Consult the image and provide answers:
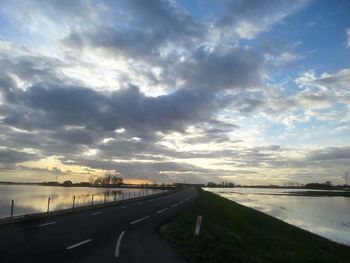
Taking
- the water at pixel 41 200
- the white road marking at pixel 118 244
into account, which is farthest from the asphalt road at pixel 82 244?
the water at pixel 41 200

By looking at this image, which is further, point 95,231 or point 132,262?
point 95,231

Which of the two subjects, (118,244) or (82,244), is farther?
(118,244)

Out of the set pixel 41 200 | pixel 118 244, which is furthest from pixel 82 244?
pixel 41 200

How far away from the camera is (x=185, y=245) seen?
15797mm

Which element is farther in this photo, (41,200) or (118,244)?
(41,200)

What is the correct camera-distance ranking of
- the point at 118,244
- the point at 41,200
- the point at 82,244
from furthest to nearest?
the point at 41,200 < the point at 118,244 < the point at 82,244

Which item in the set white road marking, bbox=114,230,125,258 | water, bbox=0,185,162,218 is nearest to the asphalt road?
white road marking, bbox=114,230,125,258

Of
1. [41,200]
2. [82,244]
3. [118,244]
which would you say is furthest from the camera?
[41,200]

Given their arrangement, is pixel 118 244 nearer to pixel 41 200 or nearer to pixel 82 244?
pixel 82 244

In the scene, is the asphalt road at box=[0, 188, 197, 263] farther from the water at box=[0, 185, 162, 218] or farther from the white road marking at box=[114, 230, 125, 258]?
the water at box=[0, 185, 162, 218]

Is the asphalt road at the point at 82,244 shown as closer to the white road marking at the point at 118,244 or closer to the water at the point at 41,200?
the white road marking at the point at 118,244

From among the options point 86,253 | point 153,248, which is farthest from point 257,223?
point 86,253

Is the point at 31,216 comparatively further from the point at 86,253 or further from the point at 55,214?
the point at 86,253

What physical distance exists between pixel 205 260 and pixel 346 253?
44.6ft
